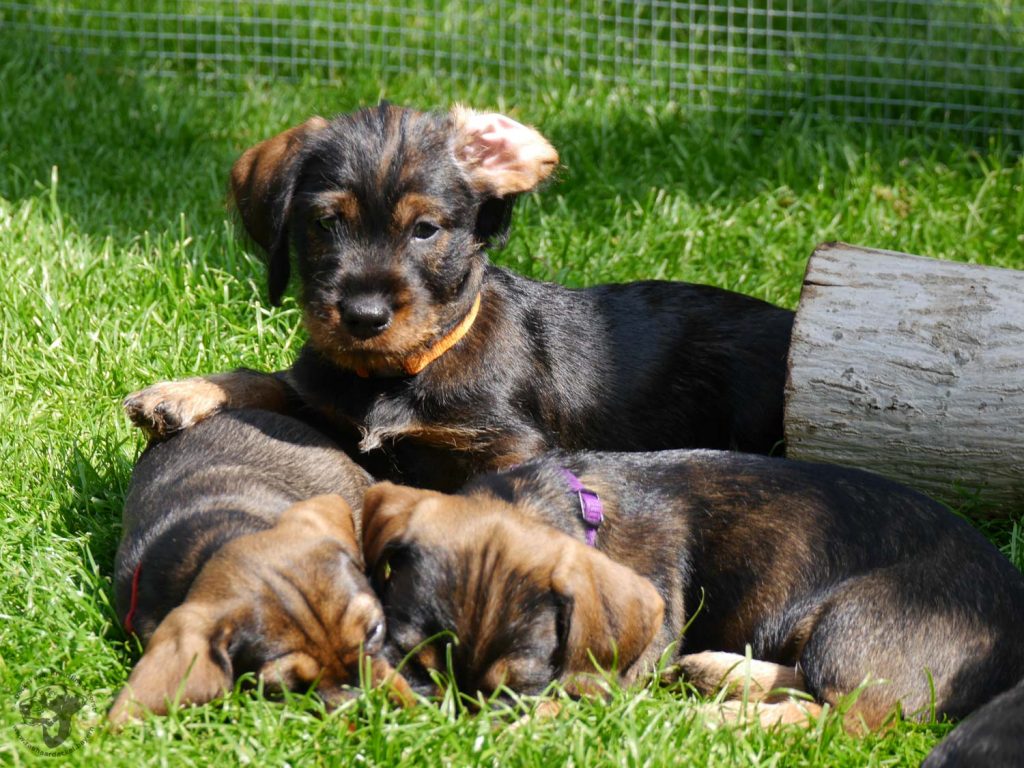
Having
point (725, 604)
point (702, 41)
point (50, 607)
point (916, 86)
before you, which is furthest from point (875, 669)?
point (702, 41)

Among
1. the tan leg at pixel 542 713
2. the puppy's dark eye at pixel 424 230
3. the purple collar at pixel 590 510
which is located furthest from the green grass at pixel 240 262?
the puppy's dark eye at pixel 424 230

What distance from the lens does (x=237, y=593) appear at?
3680mm

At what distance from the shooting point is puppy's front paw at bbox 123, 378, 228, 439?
5156 millimetres

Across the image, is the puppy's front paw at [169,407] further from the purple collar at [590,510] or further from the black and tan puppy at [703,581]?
the purple collar at [590,510]

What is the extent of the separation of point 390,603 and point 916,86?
19.6 feet

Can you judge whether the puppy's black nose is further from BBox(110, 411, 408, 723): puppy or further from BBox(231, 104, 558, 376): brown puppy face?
BBox(110, 411, 408, 723): puppy

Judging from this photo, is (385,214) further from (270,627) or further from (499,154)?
(270,627)

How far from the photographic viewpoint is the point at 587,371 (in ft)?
17.9

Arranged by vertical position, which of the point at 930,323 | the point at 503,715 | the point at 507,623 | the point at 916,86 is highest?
the point at 916,86

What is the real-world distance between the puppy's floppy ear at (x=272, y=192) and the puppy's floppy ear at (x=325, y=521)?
4.41 feet

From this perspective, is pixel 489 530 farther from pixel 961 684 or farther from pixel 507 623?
pixel 961 684

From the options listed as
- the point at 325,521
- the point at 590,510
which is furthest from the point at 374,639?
the point at 590,510

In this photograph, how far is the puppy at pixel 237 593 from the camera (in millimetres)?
3524

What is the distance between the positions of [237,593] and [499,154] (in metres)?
2.29
